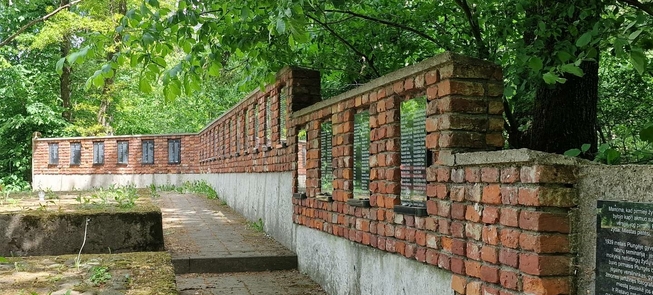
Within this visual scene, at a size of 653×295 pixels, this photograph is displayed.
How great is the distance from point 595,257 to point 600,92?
5484 mm

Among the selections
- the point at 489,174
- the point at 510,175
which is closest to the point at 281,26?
the point at 489,174

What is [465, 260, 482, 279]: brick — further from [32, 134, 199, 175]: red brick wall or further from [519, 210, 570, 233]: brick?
[32, 134, 199, 175]: red brick wall

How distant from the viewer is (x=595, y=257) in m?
2.73

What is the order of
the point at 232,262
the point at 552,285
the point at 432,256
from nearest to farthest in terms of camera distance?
the point at 552,285, the point at 432,256, the point at 232,262

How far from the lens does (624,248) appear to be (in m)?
2.53

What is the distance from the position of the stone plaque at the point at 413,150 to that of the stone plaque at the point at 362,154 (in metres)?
0.73

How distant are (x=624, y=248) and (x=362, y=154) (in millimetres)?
3306

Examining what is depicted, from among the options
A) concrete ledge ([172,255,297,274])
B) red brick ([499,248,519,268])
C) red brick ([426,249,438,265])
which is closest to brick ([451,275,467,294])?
red brick ([426,249,438,265])

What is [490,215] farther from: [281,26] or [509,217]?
[281,26]

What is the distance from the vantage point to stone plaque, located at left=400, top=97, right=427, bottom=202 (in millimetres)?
4480

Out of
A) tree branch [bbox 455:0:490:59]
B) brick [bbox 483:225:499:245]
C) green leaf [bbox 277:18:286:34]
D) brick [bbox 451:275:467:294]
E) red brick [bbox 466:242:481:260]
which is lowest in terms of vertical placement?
brick [bbox 451:275:467:294]

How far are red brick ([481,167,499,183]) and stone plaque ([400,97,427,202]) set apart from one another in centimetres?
92

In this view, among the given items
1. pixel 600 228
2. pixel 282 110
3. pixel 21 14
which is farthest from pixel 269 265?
pixel 21 14

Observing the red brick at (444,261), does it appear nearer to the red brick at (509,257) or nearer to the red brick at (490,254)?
the red brick at (490,254)
